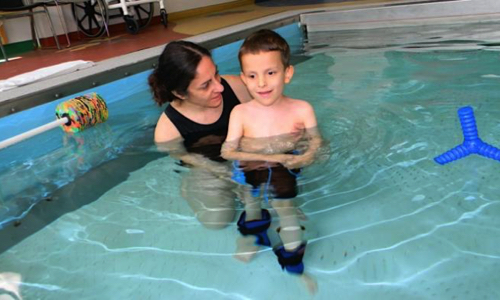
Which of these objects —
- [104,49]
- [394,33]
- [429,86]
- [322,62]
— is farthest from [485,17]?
[104,49]

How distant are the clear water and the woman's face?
0.41 m

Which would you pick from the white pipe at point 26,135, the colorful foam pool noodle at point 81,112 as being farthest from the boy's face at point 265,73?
the colorful foam pool noodle at point 81,112

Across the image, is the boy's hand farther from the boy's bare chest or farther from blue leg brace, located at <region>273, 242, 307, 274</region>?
blue leg brace, located at <region>273, 242, 307, 274</region>

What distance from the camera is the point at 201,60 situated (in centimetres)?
221

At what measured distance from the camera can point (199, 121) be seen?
250 cm

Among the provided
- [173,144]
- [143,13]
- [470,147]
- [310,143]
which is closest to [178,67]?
[173,144]

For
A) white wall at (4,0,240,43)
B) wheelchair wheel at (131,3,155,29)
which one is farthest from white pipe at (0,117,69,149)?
wheelchair wheel at (131,3,155,29)

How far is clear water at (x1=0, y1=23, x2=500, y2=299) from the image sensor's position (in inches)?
59.6

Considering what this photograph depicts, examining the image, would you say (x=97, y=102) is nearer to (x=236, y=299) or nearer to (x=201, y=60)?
(x=201, y=60)

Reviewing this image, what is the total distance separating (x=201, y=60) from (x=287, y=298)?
1.25 metres

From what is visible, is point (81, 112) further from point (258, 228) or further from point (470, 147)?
point (470, 147)

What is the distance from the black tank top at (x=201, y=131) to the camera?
2473 mm

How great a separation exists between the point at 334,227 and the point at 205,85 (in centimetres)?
95

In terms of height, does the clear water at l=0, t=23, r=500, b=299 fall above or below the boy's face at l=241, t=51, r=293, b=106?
below
